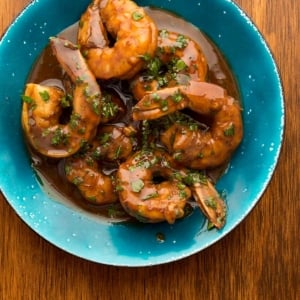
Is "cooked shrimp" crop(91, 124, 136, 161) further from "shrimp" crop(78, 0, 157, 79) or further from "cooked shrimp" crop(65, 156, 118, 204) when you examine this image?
"shrimp" crop(78, 0, 157, 79)

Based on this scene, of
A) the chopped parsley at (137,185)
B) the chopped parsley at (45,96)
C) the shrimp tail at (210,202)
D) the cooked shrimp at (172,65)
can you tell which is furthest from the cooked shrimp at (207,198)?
the chopped parsley at (45,96)

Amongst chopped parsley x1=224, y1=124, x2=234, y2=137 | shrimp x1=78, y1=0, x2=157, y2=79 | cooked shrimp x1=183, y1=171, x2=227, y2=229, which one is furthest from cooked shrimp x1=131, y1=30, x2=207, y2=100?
cooked shrimp x1=183, y1=171, x2=227, y2=229

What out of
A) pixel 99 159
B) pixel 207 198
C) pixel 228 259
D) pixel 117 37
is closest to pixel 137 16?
pixel 117 37

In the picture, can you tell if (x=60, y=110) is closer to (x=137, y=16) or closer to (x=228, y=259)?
(x=137, y=16)

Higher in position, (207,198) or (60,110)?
(60,110)

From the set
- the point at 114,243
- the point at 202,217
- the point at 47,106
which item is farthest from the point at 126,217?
the point at 47,106

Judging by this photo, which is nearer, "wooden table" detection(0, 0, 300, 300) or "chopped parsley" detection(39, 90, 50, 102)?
"chopped parsley" detection(39, 90, 50, 102)

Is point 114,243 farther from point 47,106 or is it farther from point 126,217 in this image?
point 47,106
